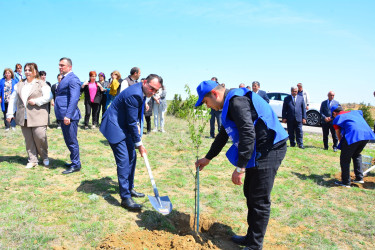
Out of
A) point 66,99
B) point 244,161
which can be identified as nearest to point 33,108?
point 66,99

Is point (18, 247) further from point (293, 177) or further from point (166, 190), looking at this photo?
point (293, 177)

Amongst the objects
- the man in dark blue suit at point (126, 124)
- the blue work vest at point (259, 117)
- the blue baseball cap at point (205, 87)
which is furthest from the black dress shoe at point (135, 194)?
the blue baseball cap at point (205, 87)

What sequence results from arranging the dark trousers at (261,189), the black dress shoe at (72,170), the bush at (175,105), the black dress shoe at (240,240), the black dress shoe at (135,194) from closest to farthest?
1. the dark trousers at (261,189)
2. the black dress shoe at (240,240)
3. the black dress shoe at (135,194)
4. the black dress shoe at (72,170)
5. the bush at (175,105)

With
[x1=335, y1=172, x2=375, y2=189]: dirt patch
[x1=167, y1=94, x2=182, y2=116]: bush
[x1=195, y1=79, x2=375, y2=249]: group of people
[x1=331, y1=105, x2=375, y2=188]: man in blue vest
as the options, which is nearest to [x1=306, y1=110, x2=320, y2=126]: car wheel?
[x1=167, y1=94, x2=182, y2=116]: bush

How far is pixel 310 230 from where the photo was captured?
12.8 ft

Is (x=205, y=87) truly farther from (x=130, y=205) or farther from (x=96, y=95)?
(x=96, y=95)

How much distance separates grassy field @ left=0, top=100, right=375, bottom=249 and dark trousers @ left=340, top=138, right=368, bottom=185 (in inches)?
11.6

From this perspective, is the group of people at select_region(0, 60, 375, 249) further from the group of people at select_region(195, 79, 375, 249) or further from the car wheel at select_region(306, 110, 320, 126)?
the car wheel at select_region(306, 110, 320, 126)

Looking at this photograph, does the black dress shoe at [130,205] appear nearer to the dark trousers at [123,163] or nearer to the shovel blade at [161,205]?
the dark trousers at [123,163]

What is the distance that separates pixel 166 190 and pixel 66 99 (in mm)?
2584

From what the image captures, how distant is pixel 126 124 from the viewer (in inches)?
161

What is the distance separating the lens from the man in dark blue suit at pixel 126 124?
383cm

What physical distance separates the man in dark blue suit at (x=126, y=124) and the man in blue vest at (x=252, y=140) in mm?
1150

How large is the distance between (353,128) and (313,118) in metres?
11.2
